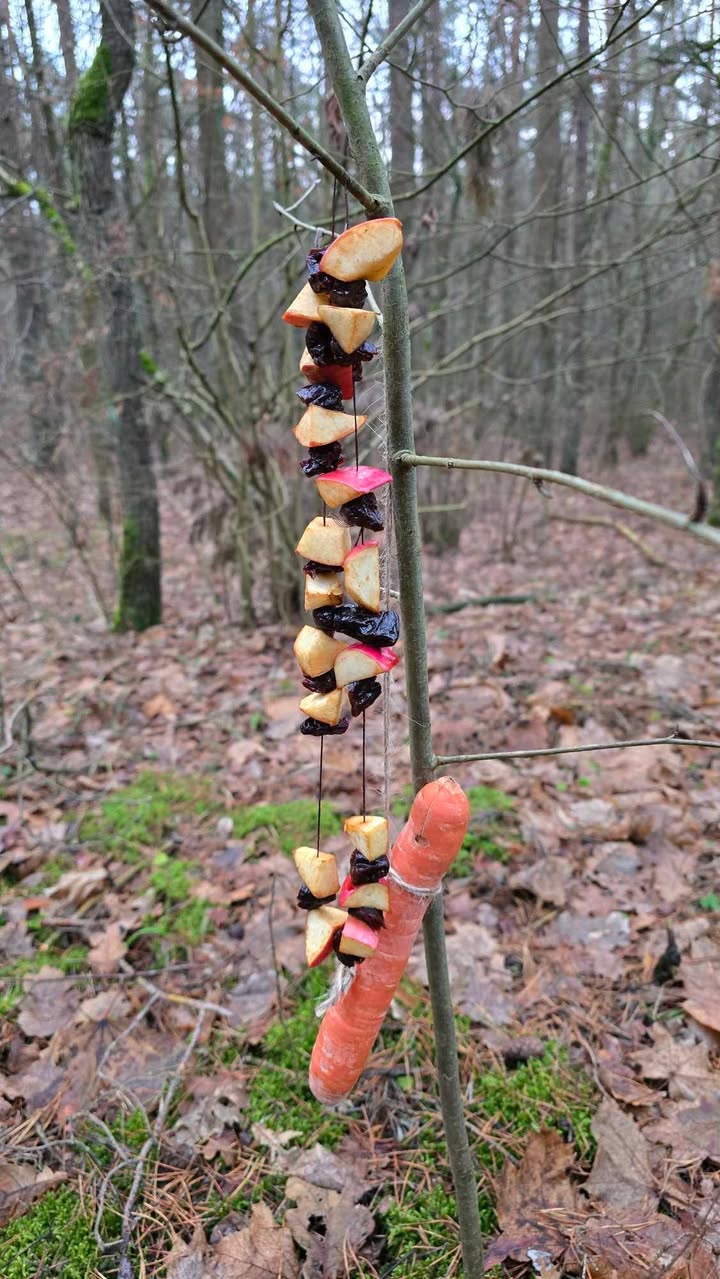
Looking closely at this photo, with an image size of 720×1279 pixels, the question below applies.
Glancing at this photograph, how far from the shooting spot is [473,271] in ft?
30.0

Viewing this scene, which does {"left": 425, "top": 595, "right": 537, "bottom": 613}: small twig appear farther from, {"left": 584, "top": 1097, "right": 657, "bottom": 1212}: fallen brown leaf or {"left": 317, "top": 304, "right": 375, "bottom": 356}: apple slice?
{"left": 317, "top": 304, "right": 375, "bottom": 356}: apple slice

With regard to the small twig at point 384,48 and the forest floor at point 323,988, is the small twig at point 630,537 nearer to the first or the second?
the forest floor at point 323,988

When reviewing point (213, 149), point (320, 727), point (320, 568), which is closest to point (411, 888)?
point (320, 727)

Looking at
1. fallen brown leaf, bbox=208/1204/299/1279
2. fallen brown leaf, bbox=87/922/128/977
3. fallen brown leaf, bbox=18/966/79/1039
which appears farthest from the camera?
fallen brown leaf, bbox=87/922/128/977

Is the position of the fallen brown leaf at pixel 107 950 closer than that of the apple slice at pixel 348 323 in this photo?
No

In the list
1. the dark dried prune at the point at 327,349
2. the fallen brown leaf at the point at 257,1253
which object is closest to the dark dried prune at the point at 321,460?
the dark dried prune at the point at 327,349

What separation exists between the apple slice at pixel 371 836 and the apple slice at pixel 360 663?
0.74 ft

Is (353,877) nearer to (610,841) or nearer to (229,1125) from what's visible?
(229,1125)

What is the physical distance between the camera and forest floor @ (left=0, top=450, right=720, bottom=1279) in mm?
1465

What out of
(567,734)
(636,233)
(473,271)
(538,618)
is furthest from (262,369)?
(473,271)

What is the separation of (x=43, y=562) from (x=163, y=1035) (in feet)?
23.0

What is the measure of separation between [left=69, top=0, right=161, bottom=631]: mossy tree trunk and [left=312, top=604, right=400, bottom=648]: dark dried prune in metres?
4.07

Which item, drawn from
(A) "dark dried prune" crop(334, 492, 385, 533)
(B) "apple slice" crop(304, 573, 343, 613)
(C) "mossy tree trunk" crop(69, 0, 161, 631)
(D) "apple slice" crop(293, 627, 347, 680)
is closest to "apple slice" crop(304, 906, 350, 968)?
(D) "apple slice" crop(293, 627, 347, 680)

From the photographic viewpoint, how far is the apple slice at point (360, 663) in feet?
3.43
